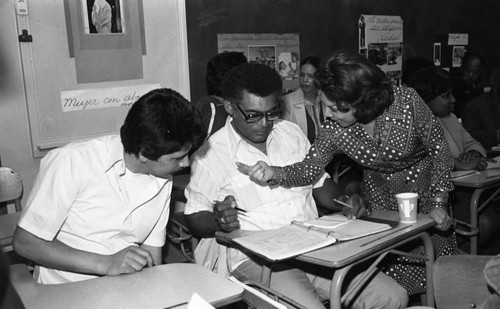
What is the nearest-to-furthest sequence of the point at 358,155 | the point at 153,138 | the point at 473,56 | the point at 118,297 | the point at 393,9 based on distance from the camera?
the point at 118,297 → the point at 153,138 → the point at 358,155 → the point at 393,9 → the point at 473,56

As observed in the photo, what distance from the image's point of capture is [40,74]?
122 inches

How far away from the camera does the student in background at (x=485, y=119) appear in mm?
4312

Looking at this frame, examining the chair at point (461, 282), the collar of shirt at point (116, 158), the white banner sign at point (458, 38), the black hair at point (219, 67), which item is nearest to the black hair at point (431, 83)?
the black hair at point (219, 67)

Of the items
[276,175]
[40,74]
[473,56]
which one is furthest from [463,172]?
[473,56]

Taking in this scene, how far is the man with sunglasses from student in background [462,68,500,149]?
2.50 metres

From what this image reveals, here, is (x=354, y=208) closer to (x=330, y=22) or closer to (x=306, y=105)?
(x=306, y=105)

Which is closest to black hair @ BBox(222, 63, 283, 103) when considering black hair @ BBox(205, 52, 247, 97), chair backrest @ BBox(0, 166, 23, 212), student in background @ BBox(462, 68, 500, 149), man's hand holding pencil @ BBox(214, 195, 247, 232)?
man's hand holding pencil @ BBox(214, 195, 247, 232)

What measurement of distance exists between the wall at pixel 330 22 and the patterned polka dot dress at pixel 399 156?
175 centimetres

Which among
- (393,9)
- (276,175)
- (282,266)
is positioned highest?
(393,9)

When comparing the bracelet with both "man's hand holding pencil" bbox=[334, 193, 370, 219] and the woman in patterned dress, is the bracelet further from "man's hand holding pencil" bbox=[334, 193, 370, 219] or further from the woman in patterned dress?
Result: "man's hand holding pencil" bbox=[334, 193, 370, 219]

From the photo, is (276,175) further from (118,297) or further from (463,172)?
(463,172)

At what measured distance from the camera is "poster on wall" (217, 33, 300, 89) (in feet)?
13.4

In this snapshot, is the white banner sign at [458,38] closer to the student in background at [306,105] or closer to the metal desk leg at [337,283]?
the student in background at [306,105]

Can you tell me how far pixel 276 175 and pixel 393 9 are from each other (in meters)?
3.94
